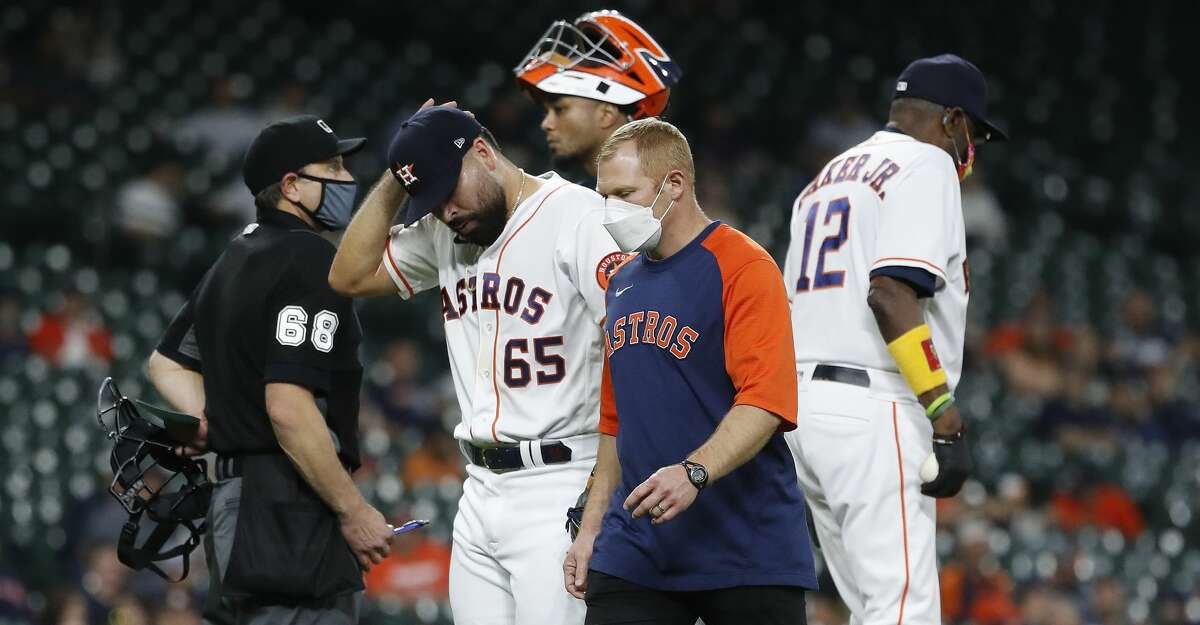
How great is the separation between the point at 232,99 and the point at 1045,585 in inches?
255

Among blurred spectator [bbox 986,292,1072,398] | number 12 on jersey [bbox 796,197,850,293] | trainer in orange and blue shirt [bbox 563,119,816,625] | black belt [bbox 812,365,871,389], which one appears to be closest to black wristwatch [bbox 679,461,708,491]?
trainer in orange and blue shirt [bbox 563,119,816,625]

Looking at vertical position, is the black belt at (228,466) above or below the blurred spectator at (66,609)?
above

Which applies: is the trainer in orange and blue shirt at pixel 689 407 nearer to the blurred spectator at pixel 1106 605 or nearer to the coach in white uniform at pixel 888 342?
the coach in white uniform at pixel 888 342

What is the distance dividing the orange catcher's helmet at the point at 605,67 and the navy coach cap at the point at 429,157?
0.68 metres

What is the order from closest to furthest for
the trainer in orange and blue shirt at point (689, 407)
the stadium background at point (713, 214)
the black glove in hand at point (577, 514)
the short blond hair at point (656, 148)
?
1. the trainer in orange and blue shirt at point (689, 407)
2. the short blond hair at point (656, 148)
3. the black glove in hand at point (577, 514)
4. the stadium background at point (713, 214)

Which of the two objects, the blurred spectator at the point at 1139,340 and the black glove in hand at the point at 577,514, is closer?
the black glove in hand at the point at 577,514

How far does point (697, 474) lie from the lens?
3.12m

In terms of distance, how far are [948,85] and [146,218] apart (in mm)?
6984

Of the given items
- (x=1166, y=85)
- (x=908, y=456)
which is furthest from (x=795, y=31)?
(x=908, y=456)

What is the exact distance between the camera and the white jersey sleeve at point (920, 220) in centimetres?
404

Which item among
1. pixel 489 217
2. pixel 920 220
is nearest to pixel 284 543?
pixel 489 217

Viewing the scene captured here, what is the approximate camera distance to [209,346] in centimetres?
425

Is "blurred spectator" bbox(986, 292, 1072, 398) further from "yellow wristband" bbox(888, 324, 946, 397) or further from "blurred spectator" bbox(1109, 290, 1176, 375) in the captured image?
"yellow wristband" bbox(888, 324, 946, 397)

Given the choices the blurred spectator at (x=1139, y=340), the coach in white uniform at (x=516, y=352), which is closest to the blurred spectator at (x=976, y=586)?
the blurred spectator at (x=1139, y=340)
